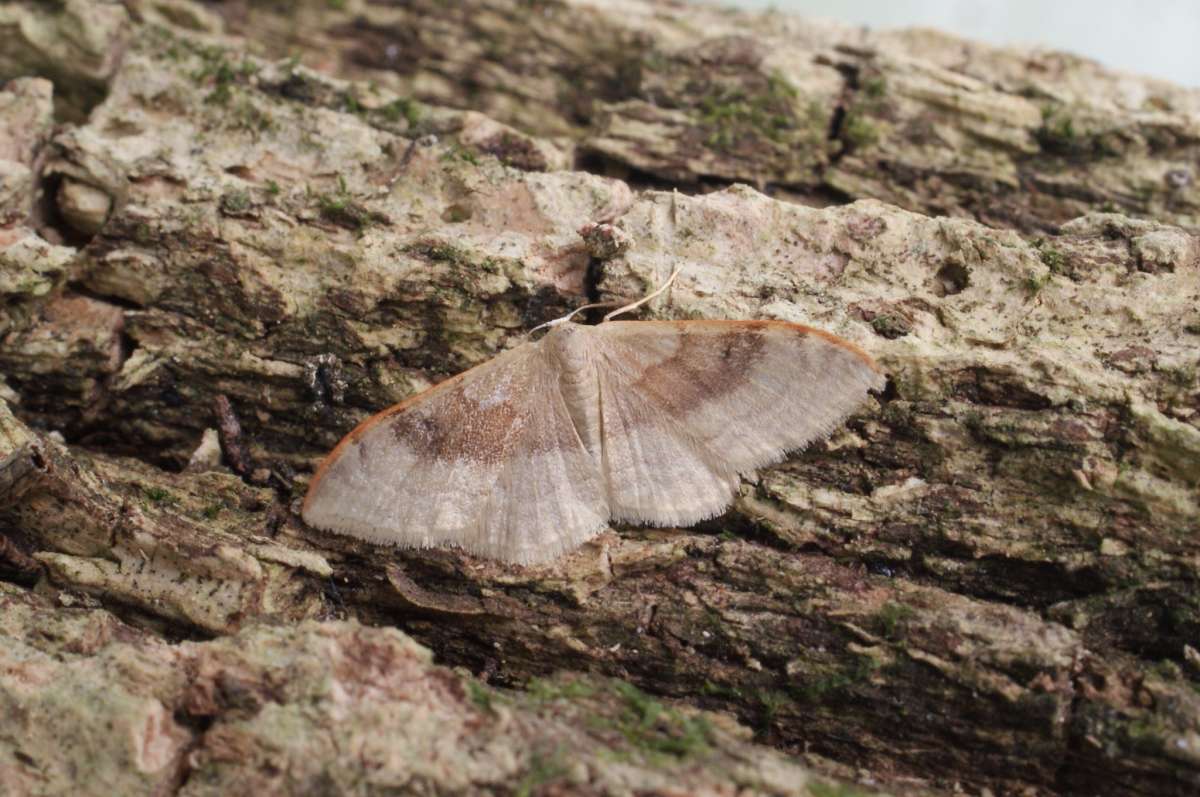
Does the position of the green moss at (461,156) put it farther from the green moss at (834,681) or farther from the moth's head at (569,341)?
the green moss at (834,681)

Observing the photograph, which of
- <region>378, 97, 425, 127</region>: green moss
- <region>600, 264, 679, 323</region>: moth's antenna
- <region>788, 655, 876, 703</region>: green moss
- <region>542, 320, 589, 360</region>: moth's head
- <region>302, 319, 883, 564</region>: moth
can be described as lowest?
<region>788, 655, 876, 703</region>: green moss

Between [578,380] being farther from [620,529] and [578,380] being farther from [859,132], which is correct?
[859,132]

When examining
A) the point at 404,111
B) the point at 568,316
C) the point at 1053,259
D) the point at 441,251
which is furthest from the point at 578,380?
the point at 1053,259

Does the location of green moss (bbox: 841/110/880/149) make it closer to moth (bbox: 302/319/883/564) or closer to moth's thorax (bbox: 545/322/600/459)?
moth (bbox: 302/319/883/564)

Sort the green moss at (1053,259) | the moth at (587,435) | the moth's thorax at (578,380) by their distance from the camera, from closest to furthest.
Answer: the moth at (587,435)
the moth's thorax at (578,380)
the green moss at (1053,259)

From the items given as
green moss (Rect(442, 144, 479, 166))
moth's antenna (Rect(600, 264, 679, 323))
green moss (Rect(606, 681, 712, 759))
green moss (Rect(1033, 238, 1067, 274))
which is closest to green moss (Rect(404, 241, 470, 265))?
green moss (Rect(442, 144, 479, 166))

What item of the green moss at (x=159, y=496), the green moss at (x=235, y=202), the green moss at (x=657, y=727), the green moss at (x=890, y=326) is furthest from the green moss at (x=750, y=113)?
the green moss at (x=159, y=496)

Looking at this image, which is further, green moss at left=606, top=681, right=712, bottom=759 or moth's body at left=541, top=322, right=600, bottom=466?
moth's body at left=541, top=322, right=600, bottom=466

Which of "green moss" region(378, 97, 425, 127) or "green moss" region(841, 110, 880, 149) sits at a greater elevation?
"green moss" region(841, 110, 880, 149)
